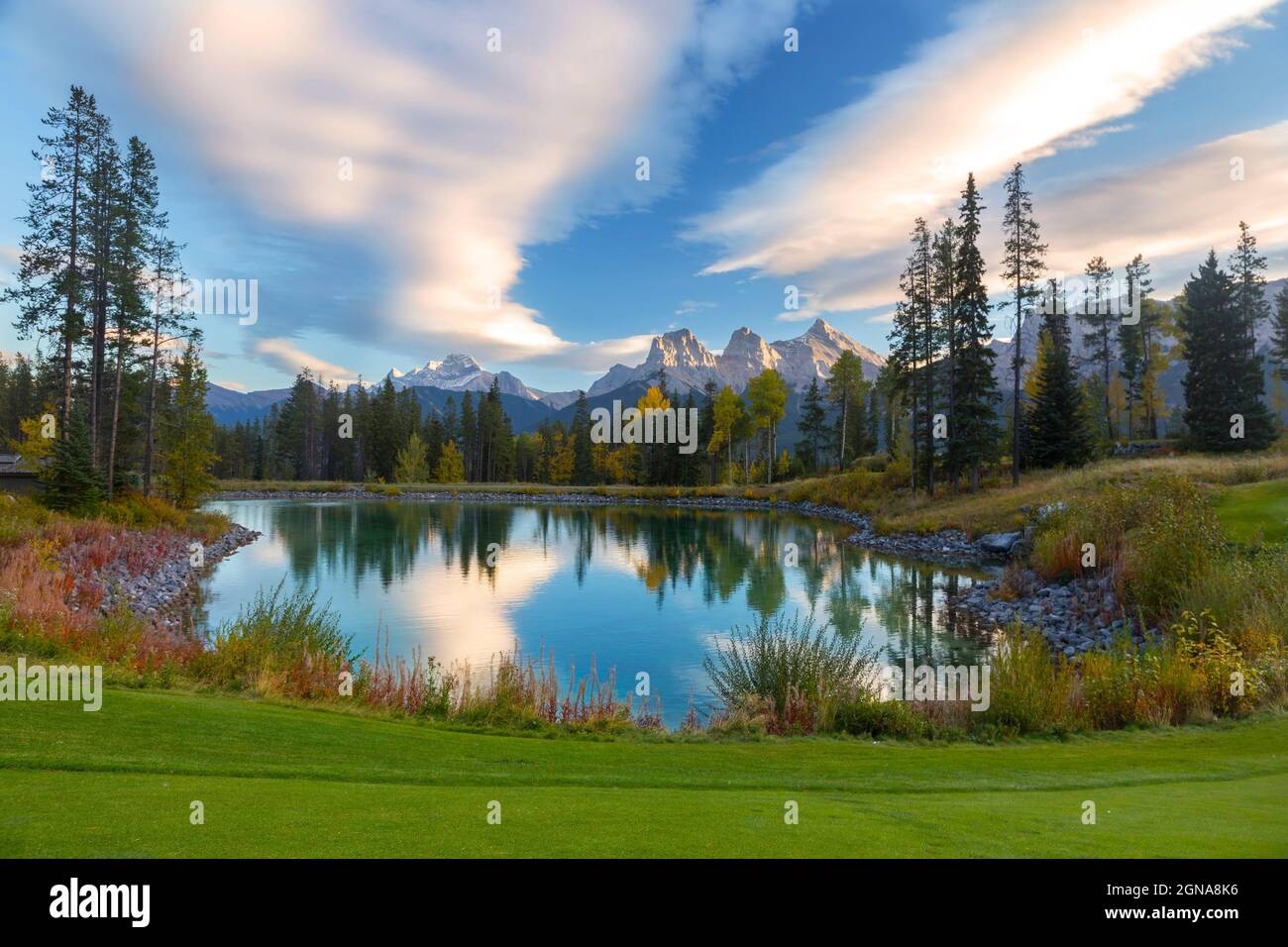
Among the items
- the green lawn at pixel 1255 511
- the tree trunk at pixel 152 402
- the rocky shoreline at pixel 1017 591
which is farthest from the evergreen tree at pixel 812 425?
the tree trunk at pixel 152 402

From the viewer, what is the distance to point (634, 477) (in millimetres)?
103188

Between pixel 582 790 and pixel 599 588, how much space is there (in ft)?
71.7

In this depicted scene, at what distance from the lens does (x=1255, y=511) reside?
A: 21.6 m

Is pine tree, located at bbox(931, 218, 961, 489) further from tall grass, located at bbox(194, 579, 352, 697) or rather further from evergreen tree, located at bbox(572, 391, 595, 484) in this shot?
evergreen tree, located at bbox(572, 391, 595, 484)

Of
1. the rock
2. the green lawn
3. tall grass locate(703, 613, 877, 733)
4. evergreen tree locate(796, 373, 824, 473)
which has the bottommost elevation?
tall grass locate(703, 613, 877, 733)

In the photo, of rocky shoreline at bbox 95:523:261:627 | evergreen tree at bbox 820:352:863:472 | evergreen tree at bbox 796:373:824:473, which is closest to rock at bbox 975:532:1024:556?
→ rocky shoreline at bbox 95:523:261:627

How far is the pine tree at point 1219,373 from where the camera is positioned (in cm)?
4147

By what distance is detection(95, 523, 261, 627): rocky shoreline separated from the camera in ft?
63.1

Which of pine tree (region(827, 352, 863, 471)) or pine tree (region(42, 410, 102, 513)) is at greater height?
pine tree (region(827, 352, 863, 471))

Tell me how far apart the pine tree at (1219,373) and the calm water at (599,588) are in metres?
22.5

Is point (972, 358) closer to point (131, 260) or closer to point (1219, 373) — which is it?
point (1219, 373)

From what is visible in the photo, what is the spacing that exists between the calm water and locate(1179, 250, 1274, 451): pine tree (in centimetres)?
2251

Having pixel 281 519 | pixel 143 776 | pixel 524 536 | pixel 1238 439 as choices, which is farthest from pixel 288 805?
pixel 281 519
